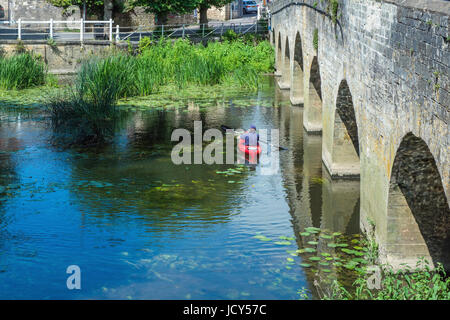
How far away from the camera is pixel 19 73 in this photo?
2650 centimetres

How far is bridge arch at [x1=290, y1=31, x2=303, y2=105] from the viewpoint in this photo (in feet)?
78.8

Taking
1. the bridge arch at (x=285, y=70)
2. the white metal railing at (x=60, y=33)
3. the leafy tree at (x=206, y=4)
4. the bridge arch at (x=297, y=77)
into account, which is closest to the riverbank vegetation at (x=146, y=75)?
the bridge arch at (x=285, y=70)

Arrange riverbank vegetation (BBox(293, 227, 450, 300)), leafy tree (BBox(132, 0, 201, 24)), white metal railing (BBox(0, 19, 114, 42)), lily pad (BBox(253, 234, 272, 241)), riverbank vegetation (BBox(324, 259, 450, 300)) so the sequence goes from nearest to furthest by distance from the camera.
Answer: riverbank vegetation (BBox(324, 259, 450, 300)), riverbank vegetation (BBox(293, 227, 450, 300)), lily pad (BBox(253, 234, 272, 241)), white metal railing (BBox(0, 19, 114, 42)), leafy tree (BBox(132, 0, 201, 24))

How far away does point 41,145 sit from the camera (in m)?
18.8

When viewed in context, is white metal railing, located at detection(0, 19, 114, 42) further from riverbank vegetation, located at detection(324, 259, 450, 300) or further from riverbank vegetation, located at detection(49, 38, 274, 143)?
riverbank vegetation, located at detection(324, 259, 450, 300)

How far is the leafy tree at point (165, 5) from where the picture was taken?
36.3 m

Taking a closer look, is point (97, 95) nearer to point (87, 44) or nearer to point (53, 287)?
point (53, 287)

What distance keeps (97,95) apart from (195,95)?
21.1ft

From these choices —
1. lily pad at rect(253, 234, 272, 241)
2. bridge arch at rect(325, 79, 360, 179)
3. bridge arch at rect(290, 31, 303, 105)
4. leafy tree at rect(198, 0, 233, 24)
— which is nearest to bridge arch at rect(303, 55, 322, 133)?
bridge arch at rect(290, 31, 303, 105)

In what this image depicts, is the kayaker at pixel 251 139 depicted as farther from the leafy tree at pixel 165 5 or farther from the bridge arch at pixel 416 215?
the leafy tree at pixel 165 5

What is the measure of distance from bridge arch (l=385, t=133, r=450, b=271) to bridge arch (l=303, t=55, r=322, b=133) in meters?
9.75

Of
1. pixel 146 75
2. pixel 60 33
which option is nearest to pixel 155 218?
pixel 146 75

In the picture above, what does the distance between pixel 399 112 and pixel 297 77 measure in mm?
15176

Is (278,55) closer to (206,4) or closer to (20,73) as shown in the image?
(206,4)
